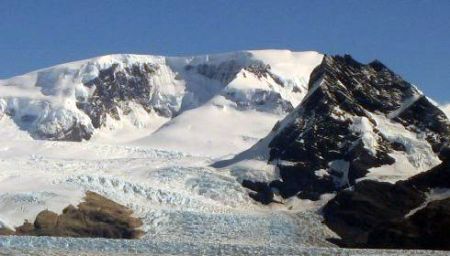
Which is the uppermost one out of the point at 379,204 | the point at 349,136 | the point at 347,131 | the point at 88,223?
the point at 347,131

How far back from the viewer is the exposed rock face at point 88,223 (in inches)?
4946

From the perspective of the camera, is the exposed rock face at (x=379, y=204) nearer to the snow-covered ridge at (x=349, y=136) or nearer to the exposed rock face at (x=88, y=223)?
the snow-covered ridge at (x=349, y=136)

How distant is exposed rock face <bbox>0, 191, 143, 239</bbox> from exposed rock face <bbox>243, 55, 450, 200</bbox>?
132 ft

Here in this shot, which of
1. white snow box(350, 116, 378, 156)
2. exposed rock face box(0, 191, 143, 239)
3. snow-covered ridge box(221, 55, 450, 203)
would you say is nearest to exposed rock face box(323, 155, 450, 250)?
snow-covered ridge box(221, 55, 450, 203)

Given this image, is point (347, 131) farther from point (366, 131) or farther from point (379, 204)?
point (379, 204)

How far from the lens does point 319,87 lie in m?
184

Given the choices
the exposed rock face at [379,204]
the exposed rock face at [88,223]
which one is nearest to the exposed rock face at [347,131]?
the exposed rock face at [379,204]

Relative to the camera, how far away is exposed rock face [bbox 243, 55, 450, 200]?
16538cm

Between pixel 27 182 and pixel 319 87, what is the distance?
6673cm

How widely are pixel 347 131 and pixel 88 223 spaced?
A: 62663 mm

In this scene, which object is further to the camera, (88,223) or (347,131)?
→ (347,131)

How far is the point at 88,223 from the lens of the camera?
5177 inches

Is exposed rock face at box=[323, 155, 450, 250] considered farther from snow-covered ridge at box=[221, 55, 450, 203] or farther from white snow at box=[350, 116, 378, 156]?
white snow at box=[350, 116, 378, 156]

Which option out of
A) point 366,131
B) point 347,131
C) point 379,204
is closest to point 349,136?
point 347,131
